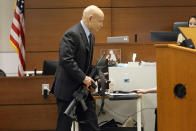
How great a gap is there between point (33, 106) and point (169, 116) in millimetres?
2349

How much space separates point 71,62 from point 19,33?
4.00m

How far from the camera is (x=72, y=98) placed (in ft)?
9.18

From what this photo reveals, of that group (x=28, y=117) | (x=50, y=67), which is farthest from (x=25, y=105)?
(x=50, y=67)

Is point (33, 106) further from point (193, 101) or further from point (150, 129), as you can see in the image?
point (193, 101)

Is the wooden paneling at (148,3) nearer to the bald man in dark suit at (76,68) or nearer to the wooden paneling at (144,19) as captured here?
the wooden paneling at (144,19)

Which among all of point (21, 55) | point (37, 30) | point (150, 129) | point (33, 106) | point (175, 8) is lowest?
point (150, 129)

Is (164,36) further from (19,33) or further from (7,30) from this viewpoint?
(7,30)

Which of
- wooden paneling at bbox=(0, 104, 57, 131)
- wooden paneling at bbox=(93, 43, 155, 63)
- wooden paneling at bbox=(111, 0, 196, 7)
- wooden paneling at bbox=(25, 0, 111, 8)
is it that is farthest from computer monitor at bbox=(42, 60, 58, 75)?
wooden paneling at bbox=(111, 0, 196, 7)

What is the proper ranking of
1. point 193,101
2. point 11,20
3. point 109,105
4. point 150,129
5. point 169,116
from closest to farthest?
point 193,101 < point 169,116 < point 150,129 < point 109,105 < point 11,20

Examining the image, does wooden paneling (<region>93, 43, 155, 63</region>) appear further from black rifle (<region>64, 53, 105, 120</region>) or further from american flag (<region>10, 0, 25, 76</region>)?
american flag (<region>10, 0, 25, 76</region>)

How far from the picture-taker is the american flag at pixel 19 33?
6348mm

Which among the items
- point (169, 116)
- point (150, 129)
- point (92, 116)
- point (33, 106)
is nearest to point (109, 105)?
point (150, 129)

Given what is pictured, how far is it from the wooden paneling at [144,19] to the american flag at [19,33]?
1783 mm

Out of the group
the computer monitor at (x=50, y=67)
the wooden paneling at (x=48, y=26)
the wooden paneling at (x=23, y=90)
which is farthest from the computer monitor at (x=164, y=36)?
the wooden paneling at (x=48, y=26)
